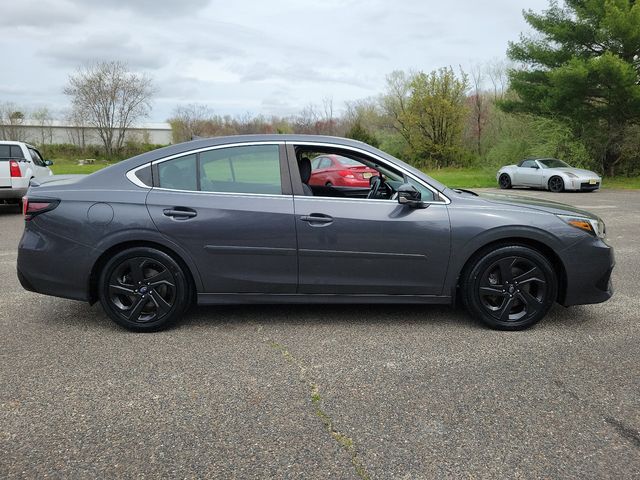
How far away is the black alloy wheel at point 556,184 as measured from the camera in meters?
19.2

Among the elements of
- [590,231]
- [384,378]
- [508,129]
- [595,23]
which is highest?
[595,23]

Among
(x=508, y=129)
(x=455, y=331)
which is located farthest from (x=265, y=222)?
(x=508, y=129)

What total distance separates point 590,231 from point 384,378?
85.5 inches

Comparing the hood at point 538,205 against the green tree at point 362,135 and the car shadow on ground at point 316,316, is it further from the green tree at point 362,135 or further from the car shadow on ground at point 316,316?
the green tree at point 362,135

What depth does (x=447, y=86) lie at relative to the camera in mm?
41656

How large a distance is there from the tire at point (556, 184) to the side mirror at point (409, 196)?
17336 mm

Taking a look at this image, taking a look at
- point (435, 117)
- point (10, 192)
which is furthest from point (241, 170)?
point (435, 117)

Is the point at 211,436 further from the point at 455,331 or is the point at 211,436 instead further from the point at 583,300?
the point at 583,300

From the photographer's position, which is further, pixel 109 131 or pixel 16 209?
pixel 109 131

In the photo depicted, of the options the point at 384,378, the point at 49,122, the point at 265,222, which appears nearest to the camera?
the point at 384,378

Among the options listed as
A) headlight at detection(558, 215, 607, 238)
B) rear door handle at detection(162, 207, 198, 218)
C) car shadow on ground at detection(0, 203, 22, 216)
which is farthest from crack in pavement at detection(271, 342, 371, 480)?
car shadow on ground at detection(0, 203, 22, 216)

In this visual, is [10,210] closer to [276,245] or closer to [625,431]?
[276,245]

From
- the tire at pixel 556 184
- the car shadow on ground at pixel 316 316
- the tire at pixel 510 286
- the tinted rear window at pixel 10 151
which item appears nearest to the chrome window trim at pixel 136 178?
the car shadow on ground at pixel 316 316

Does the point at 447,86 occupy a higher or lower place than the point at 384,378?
higher
